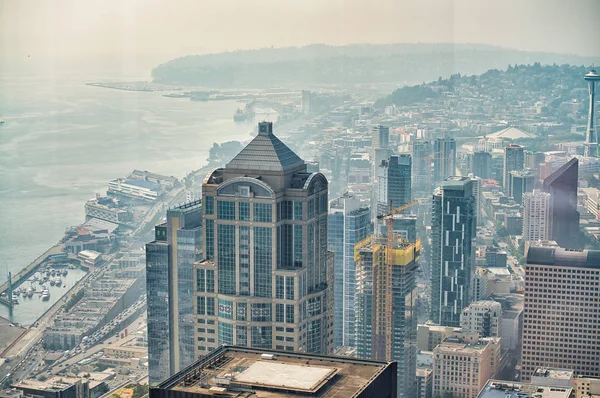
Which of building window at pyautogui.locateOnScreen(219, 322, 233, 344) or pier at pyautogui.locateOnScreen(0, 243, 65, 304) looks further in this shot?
pier at pyautogui.locateOnScreen(0, 243, 65, 304)

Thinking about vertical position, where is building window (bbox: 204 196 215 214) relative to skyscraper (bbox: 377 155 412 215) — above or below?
above

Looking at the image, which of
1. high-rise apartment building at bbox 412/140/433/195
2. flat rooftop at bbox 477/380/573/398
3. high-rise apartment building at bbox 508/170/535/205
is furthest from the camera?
high-rise apartment building at bbox 508/170/535/205

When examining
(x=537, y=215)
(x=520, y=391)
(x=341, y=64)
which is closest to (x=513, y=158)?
(x=537, y=215)

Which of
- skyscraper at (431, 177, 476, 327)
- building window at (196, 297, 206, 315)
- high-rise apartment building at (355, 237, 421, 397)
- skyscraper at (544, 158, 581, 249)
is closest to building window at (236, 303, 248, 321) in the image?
building window at (196, 297, 206, 315)

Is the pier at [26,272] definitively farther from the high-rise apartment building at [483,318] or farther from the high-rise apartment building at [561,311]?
the high-rise apartment building at [561,311]

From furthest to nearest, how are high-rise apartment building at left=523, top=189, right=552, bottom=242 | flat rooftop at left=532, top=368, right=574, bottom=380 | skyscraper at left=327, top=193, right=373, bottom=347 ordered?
1. high-rise apartment building at left=523, top=189, right=552, bottom=242
2. skyscraper at left=327, top=193, right=373, bottom=347
3. flat rooftop at left=532, top=368, right=574, bottom=380

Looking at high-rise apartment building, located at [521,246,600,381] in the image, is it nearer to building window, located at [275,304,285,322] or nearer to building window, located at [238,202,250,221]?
building window, located at [275,304,285,322]

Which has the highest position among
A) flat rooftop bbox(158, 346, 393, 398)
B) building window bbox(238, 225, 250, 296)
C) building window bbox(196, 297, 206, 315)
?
building window bbox(238, 225, 250, 296)
